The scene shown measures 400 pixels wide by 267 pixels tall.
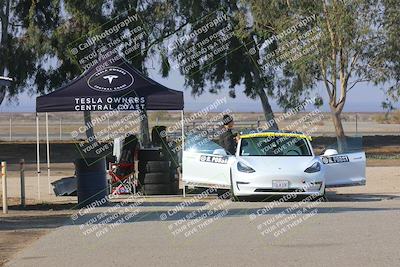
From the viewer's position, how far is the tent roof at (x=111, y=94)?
16750 mm

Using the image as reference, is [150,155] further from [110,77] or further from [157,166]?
[110,77]

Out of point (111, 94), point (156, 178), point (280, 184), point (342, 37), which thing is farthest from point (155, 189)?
point (342, 37)

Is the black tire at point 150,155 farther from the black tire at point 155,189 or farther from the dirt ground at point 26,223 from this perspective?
the dirt ground at point 26,223

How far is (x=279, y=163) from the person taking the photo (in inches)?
610

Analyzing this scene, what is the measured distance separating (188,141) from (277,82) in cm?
1908

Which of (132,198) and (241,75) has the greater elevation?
(241,75)

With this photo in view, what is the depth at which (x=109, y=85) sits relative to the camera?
16.9m

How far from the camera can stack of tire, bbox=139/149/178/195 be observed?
17.7 m

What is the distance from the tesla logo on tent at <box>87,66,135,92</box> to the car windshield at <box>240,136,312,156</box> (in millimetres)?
2897

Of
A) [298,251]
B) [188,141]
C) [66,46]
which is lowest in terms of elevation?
[298,251]

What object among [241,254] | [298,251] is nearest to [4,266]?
[241,254]

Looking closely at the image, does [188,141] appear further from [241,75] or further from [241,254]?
[241,75]

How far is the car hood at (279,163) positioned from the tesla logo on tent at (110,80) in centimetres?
315

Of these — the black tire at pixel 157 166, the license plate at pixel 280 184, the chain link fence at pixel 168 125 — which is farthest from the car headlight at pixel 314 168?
the chain link fence at pixel 168 125
